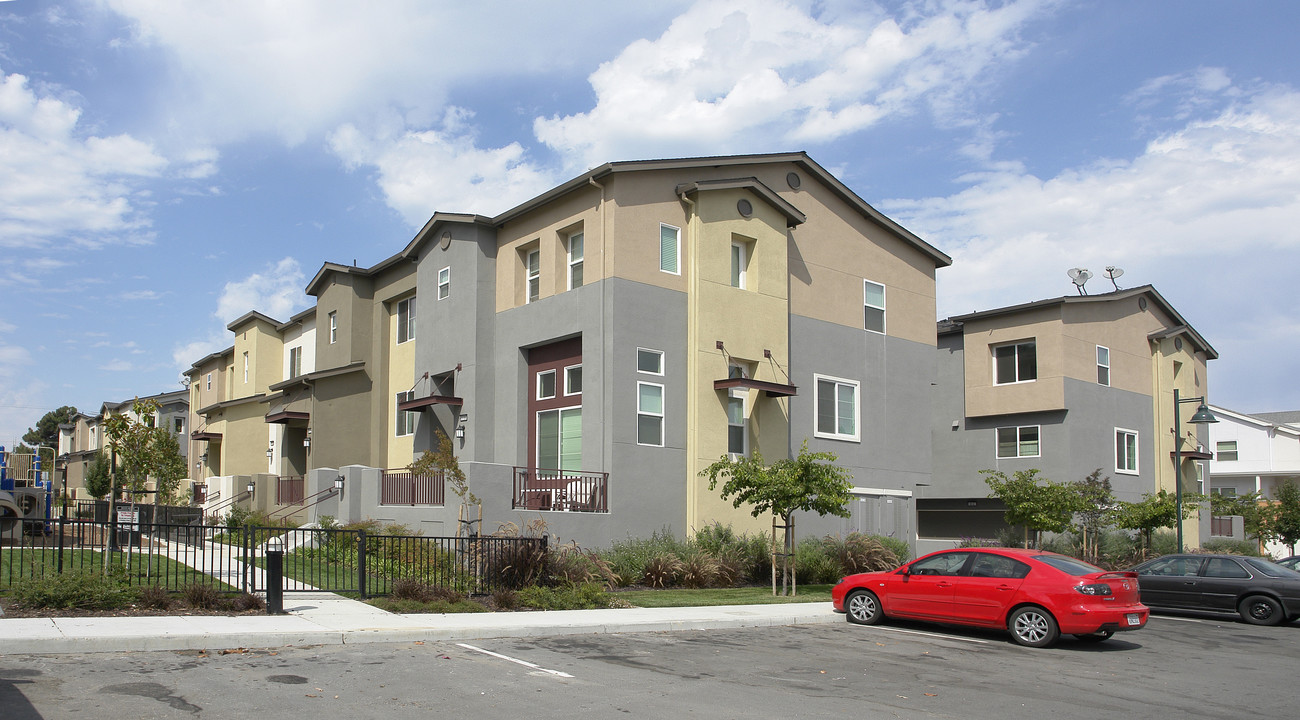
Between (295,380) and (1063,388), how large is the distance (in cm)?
2507

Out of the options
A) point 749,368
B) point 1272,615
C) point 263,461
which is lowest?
point 1272,615

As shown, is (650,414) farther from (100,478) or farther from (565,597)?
(100,478)

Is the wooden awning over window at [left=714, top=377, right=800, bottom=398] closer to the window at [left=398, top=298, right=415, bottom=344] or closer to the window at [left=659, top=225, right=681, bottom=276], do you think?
the window at [left=659, top=225, right=681, bottom=276]

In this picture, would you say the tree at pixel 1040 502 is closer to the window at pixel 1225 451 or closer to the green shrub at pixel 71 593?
the green shrub at pixel 71 593

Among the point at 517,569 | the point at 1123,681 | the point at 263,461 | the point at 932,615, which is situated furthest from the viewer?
the point at 263,461

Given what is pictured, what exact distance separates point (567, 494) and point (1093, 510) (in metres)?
16.0

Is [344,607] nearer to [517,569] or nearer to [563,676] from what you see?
[517,569]

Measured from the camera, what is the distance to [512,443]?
2388 centimetres

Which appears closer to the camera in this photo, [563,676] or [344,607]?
[563,676]

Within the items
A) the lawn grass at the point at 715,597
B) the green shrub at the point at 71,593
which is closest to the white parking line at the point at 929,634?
the lawn grass at the point at 715,597

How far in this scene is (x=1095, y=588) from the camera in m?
14.2

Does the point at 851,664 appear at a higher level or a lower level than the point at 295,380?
lower

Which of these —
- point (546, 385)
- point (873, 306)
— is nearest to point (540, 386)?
point (546, 385)

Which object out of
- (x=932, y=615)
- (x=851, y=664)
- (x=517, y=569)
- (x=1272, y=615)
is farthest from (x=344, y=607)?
(x=1272, y=615)
